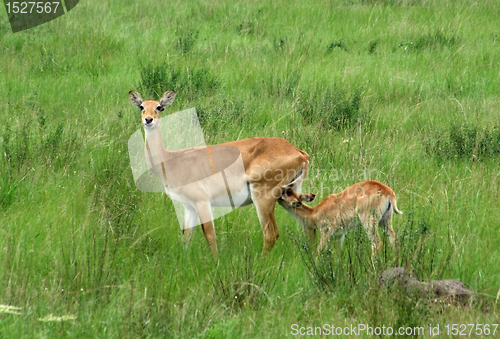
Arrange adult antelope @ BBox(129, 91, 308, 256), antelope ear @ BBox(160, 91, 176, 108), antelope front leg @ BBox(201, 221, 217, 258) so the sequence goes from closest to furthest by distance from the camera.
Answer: antelope front leg @ BBox(201, 221, 217, 258)
adult antelope @ BBox(129, 91, 308, 256)
antelope ear @ BBox(160, 91, 176, 108)

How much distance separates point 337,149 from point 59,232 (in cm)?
334

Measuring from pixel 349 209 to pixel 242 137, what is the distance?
7.31 ft

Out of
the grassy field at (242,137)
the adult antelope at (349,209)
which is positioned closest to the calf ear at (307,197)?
the adult antelope at (349,209)

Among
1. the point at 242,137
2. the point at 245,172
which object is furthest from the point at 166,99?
the point at 242,137

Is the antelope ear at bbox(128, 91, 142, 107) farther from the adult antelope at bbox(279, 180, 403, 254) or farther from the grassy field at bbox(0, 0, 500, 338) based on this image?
the adult antelope at bbox(279, 180, 403, 254)

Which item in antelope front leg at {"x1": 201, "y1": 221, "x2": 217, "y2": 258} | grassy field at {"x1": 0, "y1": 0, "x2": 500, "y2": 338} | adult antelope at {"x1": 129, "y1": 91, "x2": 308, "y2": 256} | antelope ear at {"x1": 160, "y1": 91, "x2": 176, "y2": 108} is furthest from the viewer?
antelope ear at {"x1": 160, "y1": 91, "x2": 176, "y2": 108}

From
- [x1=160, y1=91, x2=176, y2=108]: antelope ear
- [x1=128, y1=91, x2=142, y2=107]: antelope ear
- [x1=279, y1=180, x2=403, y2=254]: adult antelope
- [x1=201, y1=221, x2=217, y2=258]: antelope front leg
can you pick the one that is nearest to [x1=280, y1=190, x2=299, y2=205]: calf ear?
[x1=279, y1=180, x2=403, y2=254]: adult antelope

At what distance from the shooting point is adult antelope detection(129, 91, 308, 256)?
5.06 meters

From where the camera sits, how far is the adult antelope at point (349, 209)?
4.86 m

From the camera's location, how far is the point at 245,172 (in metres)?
5.17

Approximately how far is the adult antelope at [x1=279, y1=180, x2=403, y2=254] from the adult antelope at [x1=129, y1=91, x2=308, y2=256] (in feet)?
0.47

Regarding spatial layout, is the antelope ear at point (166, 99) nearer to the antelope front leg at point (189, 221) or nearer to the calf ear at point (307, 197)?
the antelope front leg at point (189, 221)

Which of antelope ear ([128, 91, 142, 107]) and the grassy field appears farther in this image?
antelope ear ([128, 91, 142, 107])

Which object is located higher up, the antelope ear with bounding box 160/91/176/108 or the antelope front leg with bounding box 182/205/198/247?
the antelope ear with bounding box 160/91/176/108
